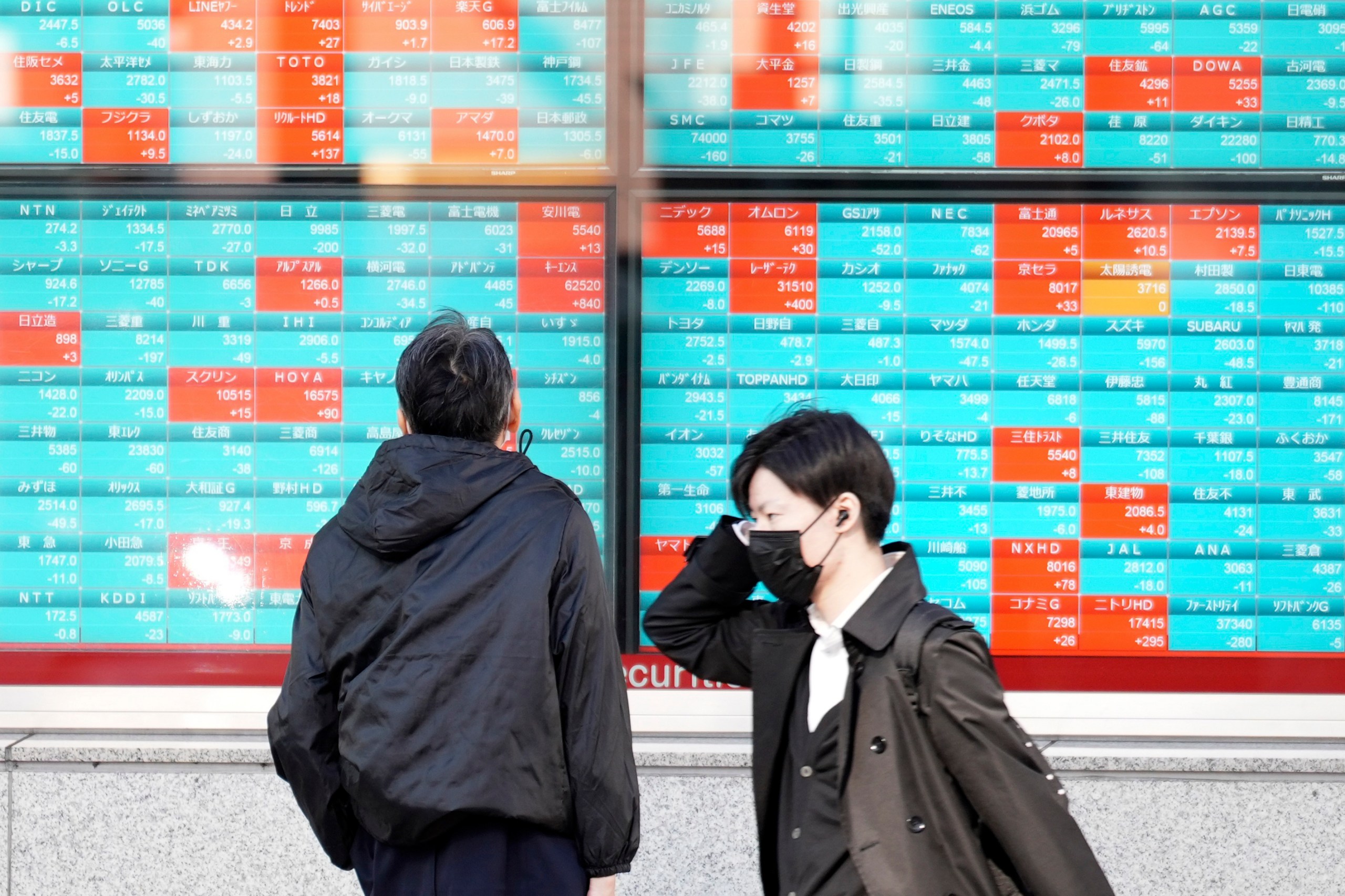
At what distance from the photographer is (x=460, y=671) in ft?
6.64

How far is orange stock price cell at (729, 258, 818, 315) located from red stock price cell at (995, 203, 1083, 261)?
651mm

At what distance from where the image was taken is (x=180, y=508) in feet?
12.0

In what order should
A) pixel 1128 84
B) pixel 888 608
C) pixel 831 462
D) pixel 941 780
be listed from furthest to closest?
1. pixel 1128 84
2. pixel 831 462
3. pixel 888 608
4. pixel 941 780

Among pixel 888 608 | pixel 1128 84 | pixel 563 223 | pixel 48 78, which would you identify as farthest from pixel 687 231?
pixel 48 78

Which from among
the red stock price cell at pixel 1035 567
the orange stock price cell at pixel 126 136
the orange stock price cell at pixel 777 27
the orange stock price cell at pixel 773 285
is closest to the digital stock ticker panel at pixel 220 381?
the orange stock price cell at pixel 126 136

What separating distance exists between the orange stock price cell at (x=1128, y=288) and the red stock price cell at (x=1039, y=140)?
1.21ft

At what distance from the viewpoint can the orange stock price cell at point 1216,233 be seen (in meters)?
3.60

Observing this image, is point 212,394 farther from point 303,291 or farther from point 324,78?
point 324,78

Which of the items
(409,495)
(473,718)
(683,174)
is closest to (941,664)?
(473,718)

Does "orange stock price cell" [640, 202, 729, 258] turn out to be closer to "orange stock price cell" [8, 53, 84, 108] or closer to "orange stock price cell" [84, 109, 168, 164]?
"orange stock price cell" [84, 109, 168, 164]

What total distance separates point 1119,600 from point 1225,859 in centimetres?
90

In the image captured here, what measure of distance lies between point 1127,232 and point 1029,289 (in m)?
0.37

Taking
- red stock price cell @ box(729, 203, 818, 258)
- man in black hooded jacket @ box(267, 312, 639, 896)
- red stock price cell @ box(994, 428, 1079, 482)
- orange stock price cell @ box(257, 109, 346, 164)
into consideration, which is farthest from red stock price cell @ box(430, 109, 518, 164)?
red stock price cell @ box(994, 428, 1079, 482)

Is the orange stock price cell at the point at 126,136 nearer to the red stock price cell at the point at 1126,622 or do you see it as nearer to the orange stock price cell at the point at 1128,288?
A: the orange stock price cell at the point at 1128,288
